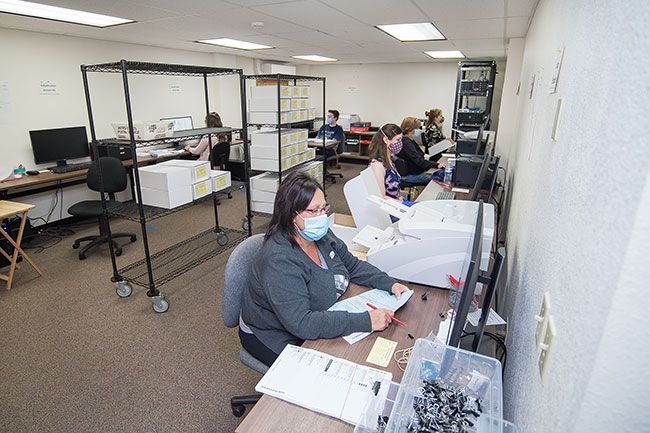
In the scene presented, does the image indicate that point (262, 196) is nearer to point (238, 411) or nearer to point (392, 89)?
point (238, 411)

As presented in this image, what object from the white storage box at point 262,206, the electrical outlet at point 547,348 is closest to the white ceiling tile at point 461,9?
the white storage box at point 262,206

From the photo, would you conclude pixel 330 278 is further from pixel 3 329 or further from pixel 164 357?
pixel 3 329

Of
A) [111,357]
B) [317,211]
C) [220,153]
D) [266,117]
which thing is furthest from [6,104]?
[317,211]

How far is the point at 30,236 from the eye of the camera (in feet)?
13.7

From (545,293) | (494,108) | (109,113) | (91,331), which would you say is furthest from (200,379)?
(494,108)

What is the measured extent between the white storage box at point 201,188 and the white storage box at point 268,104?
1283 mm

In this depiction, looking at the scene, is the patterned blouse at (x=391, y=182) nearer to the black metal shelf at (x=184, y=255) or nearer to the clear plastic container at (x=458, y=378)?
the black metal shelf at (x=184, y=255)

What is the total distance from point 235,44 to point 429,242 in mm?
4890

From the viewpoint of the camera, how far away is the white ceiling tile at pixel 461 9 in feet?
8.80

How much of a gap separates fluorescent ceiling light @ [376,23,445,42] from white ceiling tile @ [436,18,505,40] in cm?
12

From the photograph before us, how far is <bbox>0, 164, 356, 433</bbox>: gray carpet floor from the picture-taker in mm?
1922

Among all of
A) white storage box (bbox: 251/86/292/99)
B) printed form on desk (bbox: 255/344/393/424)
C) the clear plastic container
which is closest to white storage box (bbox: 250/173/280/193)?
white storage box (bbox: 251/86/292/99)

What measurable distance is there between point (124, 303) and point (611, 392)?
322 centimetres

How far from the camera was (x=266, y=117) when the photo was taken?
411 centimetres
